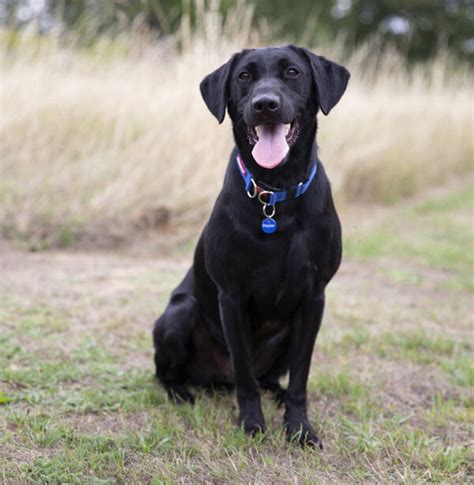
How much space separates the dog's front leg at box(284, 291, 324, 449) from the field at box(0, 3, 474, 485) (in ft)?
0.29

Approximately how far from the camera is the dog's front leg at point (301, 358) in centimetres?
264

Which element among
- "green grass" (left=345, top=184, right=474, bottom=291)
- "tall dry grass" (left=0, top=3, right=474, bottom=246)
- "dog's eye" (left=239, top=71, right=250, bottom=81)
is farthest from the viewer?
"tall dry grass" (left=0, top=3, right=474, bottom=246)

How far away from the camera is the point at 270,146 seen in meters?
2.53

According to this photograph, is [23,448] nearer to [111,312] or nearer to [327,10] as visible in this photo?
[111,312]

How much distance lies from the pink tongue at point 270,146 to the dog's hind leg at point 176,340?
769mm

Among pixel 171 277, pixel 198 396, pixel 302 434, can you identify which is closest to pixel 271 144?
pixel 302 434

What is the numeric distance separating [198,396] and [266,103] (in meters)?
1.35

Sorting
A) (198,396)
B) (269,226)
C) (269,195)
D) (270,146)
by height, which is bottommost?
(198,396)

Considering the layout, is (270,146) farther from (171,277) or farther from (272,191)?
(171,277)

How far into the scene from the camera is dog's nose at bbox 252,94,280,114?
2.42 m

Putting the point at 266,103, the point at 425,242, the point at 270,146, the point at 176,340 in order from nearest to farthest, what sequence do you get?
1. the point at 266,103
2. the point at 270,146
3. the point at 176,340
4. the point at 425,242

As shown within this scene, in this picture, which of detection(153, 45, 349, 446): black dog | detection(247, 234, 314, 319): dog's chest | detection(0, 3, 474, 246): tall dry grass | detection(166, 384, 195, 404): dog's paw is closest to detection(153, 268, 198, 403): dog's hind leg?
detection(166, 384, 195, 404): dog's paw

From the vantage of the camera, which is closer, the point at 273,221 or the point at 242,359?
the point at 273,221

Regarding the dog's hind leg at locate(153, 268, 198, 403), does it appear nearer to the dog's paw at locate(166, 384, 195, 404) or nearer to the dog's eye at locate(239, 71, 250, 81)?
the dog's paw at locate(166, 384, 195, 404)
